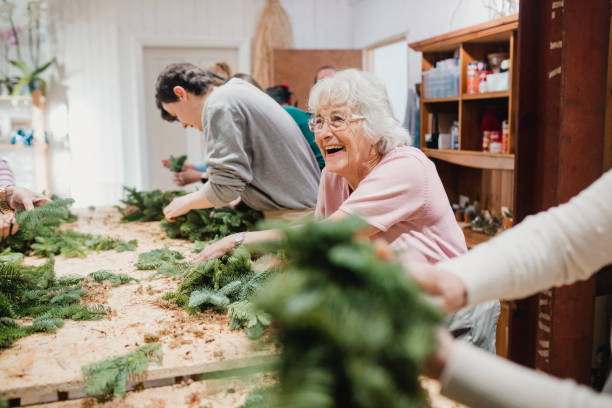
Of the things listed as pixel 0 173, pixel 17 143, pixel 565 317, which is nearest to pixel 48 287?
pixel 0 173

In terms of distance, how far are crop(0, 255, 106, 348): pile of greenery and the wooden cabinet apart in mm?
2692

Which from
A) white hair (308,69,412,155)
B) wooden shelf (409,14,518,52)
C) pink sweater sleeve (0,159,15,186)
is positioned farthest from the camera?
wooden shelf (409,14,518,52)

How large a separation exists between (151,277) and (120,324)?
478 mm

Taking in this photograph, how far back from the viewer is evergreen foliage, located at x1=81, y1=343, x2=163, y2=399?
1204mm

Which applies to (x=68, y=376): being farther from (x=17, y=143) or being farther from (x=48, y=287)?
(x=17, y=143)

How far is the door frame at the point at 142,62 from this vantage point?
6352 mm

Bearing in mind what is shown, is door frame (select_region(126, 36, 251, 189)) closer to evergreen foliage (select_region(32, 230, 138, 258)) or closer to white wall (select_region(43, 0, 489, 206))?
white wall (select_region(43, 0, 489, 206))

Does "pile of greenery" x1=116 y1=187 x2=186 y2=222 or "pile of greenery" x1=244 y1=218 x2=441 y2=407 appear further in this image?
"pile of greenery" x1=116 y1=187 x2=186 y2=222

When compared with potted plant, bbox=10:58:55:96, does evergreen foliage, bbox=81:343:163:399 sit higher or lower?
lower

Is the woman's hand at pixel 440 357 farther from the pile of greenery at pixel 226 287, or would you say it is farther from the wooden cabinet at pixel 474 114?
the wooden cabinet at pixel 474 114

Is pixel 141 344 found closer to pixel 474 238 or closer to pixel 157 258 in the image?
pixel 157 258

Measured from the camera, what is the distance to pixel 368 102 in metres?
1.73

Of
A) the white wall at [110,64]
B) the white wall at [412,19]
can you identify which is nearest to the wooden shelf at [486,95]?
the white wall at [412,19]

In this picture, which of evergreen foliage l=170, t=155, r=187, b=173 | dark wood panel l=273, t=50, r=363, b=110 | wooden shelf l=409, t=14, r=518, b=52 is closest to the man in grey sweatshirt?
evergreen foliage l=170, t=155, r=187, b=173
